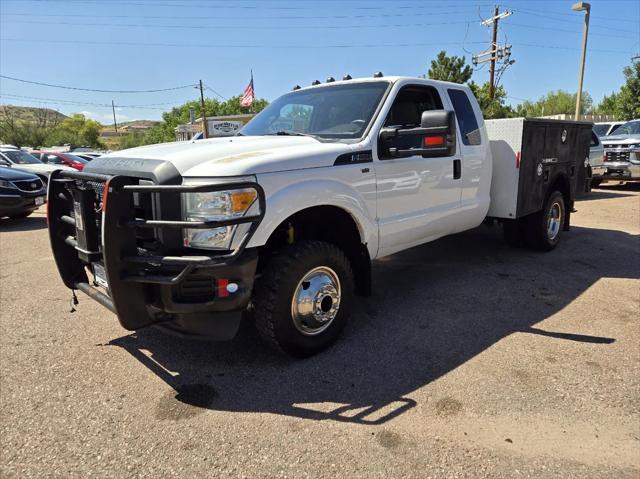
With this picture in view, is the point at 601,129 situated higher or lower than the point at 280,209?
Answer: higher

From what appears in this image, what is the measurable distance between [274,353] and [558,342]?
2.23m

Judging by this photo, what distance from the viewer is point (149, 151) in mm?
3416

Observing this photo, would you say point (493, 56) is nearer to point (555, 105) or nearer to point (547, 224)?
point (547, 224)

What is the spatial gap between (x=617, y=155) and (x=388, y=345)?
12772 millimetres

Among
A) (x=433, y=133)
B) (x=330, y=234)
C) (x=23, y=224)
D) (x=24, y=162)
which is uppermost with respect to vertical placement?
(x=433, y=133)

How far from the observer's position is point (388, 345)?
3.78 m

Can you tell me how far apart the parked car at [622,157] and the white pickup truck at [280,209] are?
10.2 meters

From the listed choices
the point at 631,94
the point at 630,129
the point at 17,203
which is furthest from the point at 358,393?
the point at 631,94

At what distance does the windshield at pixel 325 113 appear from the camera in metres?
4.01

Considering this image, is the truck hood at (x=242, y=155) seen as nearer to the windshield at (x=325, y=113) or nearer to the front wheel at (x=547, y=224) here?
the windshield at (x=325, y=113)

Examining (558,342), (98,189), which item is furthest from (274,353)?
(558,342)

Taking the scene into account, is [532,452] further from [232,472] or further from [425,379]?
[232,472]

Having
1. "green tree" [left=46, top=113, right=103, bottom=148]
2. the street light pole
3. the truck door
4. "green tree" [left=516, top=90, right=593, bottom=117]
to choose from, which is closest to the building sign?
the street light pole


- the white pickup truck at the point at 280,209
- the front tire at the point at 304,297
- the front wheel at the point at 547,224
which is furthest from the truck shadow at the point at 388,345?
the front wheel at the point at 547,224
